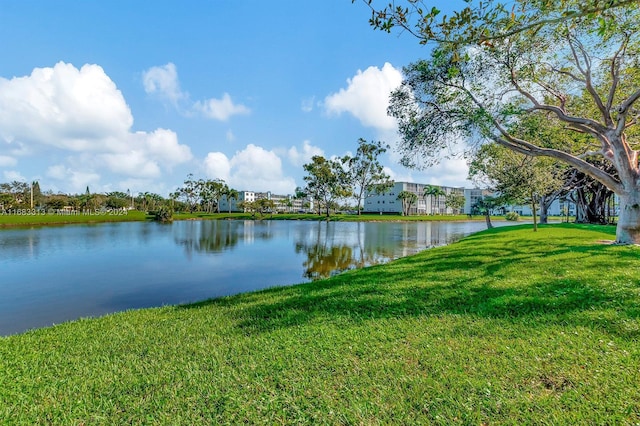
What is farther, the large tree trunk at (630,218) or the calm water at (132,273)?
the large tree trunk at (630,218)

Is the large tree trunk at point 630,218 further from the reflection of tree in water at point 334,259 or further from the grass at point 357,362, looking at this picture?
the reflection of tree in water at point 334,259

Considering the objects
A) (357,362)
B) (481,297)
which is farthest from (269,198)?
(357,362)

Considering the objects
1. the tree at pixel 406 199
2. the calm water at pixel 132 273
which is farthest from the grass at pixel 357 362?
the tree at pixel 406 199

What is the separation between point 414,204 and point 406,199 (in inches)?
422

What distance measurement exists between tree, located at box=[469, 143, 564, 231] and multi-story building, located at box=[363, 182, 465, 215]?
2968 inches

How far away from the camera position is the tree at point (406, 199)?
9556 centimetres

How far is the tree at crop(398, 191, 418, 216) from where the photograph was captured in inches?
3762

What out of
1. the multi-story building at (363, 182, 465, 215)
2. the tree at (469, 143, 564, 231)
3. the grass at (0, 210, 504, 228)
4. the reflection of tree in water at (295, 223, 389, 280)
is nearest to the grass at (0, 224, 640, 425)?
the reflection of tree in water at (295, 223, 389, 280)

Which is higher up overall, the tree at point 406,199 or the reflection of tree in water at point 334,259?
the tree at point 406,199

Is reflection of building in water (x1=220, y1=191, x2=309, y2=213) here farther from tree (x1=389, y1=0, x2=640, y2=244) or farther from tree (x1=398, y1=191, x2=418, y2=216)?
tree (x1=389, y1=0, x2=640, y2=244)

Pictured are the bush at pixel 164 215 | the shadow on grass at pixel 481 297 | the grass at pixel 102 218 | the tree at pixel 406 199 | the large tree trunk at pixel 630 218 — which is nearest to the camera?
the shadow on grass at pixel 481 297

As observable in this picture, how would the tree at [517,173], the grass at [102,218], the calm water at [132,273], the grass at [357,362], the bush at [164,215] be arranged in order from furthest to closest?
the bush at [164,215] → the grass at [102,218] → the tree at [517,173] → the calm water at [132,273] → the grass at [357,362]

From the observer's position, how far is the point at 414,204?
109750 millimetres

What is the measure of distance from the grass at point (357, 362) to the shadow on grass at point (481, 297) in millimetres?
46
